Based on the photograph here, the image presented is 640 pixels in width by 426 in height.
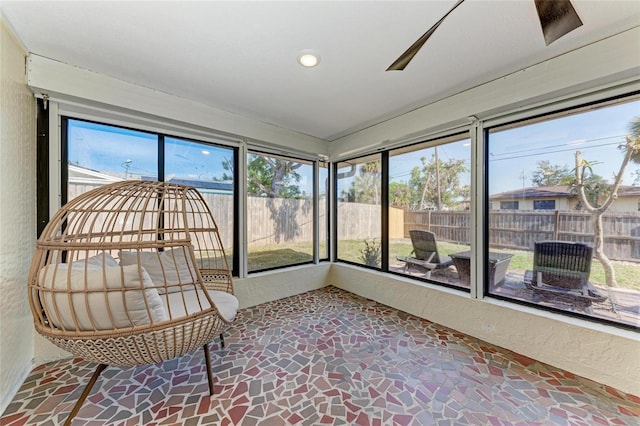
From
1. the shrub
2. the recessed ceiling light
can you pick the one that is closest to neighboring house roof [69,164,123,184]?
the recessed ceiling light

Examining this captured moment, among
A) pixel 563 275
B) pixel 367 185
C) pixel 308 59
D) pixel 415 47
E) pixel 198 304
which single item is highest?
pixel 308 59

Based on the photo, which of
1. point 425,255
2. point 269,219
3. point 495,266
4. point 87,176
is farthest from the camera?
point 269,219

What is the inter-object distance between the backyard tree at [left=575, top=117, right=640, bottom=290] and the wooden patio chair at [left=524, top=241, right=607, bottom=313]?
88 mm

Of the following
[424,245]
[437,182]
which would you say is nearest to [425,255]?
[424,245]

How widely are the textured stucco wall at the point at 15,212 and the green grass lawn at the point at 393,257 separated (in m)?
1.91

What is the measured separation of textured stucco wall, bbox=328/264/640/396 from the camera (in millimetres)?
1659

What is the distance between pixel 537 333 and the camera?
1974 mm

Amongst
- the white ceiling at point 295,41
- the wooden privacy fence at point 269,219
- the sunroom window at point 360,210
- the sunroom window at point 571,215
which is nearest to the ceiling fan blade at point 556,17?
the white ceiling at point 295,41

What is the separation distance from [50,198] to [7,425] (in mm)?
1518

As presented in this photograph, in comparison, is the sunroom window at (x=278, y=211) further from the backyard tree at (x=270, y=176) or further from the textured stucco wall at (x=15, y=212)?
the textured stucco wall at (x=15, y=212)

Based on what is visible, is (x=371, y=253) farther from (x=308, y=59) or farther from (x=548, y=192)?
(x=308, y=59)

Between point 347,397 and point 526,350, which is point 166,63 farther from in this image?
point 526,350

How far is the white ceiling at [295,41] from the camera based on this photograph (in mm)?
1377

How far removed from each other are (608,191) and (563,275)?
0.72 metres
